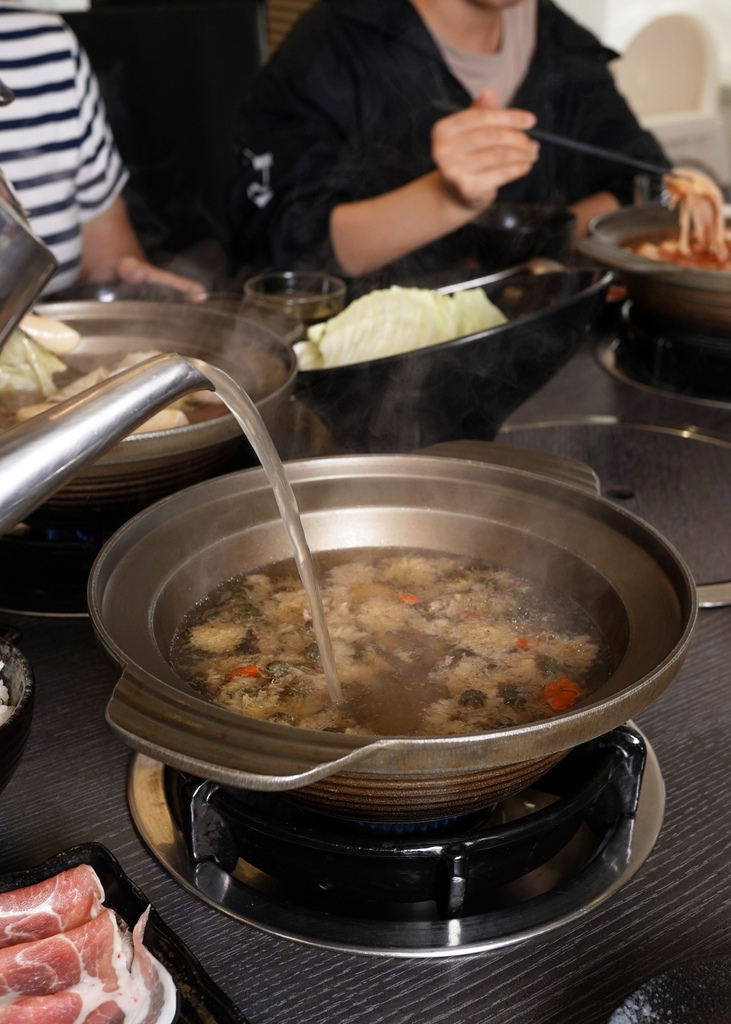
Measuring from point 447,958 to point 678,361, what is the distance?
1.81 m

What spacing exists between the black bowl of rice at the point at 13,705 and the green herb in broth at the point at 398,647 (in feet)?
0.55

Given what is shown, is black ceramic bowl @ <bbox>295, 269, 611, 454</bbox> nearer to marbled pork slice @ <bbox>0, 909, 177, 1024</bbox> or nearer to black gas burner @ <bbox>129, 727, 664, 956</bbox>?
black gas burner @ <bbox>129, 727, 664, 956</bbox>

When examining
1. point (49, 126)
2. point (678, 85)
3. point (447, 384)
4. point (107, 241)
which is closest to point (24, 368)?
point (447, 384)

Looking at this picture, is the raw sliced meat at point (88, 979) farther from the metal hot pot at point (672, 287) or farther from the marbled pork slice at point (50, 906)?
the metal hot pot at point (672, 287)

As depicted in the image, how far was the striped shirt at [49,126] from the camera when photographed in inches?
122

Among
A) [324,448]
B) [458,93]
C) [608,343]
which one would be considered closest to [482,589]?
[324,448]

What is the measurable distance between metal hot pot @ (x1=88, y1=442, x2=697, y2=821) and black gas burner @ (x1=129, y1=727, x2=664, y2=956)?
0.05 m

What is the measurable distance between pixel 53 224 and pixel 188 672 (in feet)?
8.39

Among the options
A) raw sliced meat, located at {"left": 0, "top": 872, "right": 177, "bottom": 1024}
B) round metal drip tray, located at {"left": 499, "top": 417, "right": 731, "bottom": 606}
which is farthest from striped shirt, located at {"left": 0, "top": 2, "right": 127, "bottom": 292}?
raw sliced meat, located at {"left": 0, "top": 872, "right": 177, "bottom": 1024}

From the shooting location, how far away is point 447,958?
945mm

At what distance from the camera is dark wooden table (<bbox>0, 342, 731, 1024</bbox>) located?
90 centimetres

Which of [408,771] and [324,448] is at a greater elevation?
[408,771]

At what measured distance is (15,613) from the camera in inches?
59.4

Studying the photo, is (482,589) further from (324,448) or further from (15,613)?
(15,613)
